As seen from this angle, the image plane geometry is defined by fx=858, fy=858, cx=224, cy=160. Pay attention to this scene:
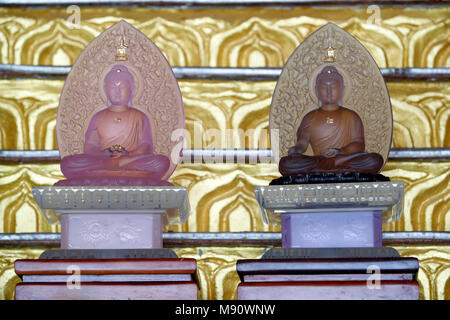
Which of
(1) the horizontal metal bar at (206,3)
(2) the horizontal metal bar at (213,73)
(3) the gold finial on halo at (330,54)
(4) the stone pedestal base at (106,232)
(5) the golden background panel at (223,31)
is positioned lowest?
(4) the stone pedestal base at (106,232)

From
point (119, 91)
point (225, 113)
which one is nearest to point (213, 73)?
point (225, 113)

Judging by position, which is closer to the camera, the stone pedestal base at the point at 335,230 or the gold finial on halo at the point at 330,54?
the stone pedestal base at the point at 335,230

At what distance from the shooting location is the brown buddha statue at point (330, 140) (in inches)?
140

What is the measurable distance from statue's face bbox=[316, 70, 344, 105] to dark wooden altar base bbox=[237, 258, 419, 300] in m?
1.00

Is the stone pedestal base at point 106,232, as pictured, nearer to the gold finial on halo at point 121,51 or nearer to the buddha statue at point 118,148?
the buddha statue at point 118,148

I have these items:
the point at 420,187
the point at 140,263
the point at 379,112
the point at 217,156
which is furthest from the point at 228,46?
the point at 140,263

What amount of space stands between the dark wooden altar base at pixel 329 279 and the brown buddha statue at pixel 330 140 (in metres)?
0.56

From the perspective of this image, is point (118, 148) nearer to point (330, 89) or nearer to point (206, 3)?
point (330, 89)

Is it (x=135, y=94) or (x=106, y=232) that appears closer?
(x=106, y=232)

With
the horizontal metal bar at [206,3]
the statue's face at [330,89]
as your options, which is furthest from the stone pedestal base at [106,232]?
the horizontal metal bar at [206,3]

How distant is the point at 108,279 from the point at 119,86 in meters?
1.08

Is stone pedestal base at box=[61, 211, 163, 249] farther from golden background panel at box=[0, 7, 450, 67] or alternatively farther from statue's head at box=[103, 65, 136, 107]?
golden background panel at box=[0, 7, 450, 67]

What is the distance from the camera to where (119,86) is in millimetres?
3844

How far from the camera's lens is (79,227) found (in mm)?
3443
